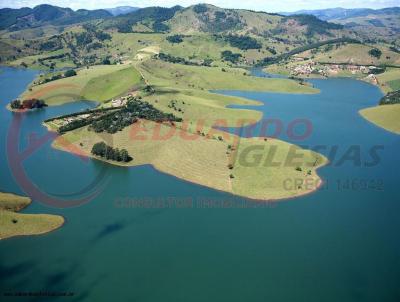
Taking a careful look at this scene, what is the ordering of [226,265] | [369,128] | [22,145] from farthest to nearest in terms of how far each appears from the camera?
[369,128] < [22,145] < [226,265]

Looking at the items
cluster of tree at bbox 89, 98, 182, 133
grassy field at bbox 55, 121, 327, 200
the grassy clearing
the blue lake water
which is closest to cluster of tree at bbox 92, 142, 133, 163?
grassy field at bbox 55, 121, 327, 200

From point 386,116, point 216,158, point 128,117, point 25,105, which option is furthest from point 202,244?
point 25,105

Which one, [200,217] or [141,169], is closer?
[200,217]

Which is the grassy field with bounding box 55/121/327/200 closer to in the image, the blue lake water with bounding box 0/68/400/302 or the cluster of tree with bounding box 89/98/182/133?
the cluster of tree with bounding box 89/98/182/133

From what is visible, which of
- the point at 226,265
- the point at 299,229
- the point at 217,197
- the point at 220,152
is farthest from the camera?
the point at 220,152

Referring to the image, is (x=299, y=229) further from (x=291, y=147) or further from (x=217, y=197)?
(x=291, y=147)

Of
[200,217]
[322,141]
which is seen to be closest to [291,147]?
[322,141]

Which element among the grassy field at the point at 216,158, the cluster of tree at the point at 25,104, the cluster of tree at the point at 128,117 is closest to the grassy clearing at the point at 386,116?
the grassy field at the point at 216,158
